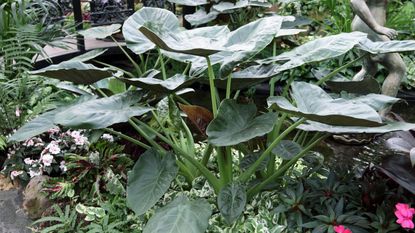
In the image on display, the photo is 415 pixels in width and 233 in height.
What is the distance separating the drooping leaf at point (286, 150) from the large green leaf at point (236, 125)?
26 cm

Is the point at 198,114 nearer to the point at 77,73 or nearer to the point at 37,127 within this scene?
the point at 77,73

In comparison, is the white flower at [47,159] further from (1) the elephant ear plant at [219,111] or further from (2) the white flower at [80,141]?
(1) the elephant ear plant at [219,111]

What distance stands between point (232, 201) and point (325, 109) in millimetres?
565

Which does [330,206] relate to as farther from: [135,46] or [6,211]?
[6,211]

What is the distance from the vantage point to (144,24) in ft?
6.36

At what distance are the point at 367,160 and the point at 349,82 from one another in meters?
0.39

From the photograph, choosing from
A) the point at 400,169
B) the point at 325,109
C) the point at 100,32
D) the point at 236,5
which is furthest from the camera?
the point at 236,5

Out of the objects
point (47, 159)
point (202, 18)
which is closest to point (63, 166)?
point (47, 159)

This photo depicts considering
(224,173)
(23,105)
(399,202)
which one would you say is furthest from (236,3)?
(399,202)

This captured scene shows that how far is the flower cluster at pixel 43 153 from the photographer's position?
2.47 metres

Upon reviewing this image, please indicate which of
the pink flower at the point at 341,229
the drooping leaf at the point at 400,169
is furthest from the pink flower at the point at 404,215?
the pink flower at the point at 341,229

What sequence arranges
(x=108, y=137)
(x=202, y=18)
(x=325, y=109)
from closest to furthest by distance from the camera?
(x=325, y=109), (x=108, y=137), (x=202, y=18)

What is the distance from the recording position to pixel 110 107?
172cm

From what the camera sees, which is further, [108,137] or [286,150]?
[108,137]
